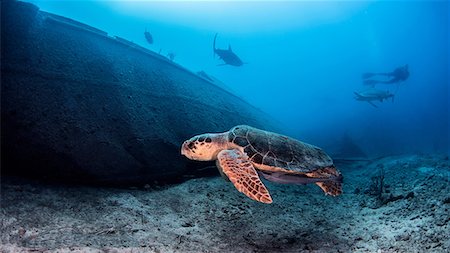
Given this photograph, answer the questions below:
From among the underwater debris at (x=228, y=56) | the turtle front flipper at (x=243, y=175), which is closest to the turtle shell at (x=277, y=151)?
the turtle front flipper at (x=243, y=175)

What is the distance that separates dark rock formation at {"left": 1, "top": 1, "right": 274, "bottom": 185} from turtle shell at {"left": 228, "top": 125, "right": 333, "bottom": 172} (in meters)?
1.53

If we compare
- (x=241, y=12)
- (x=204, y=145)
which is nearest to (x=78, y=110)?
(x=204, y=145)

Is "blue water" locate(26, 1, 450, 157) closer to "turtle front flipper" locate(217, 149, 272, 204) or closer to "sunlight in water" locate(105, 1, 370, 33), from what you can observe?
"sunlight in water" locate(105, 1, 370, 33)

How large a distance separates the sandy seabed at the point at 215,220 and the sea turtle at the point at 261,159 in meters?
0.51

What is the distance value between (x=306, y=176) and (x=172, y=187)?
2.11 metres

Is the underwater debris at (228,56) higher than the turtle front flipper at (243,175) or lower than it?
higher

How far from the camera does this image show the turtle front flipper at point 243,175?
2.60 metres

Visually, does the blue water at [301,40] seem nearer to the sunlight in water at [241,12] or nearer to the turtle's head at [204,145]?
the sunlight in water at [241,12]

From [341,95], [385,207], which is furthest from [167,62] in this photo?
[341,95]

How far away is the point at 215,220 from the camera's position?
9.76 ft

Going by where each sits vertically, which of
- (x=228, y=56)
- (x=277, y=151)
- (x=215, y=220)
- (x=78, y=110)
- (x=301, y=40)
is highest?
(x=301, y=40)

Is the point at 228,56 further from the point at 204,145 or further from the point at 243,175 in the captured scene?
the point at 243,175

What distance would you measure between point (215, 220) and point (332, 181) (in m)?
1.82

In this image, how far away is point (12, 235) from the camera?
196cm
